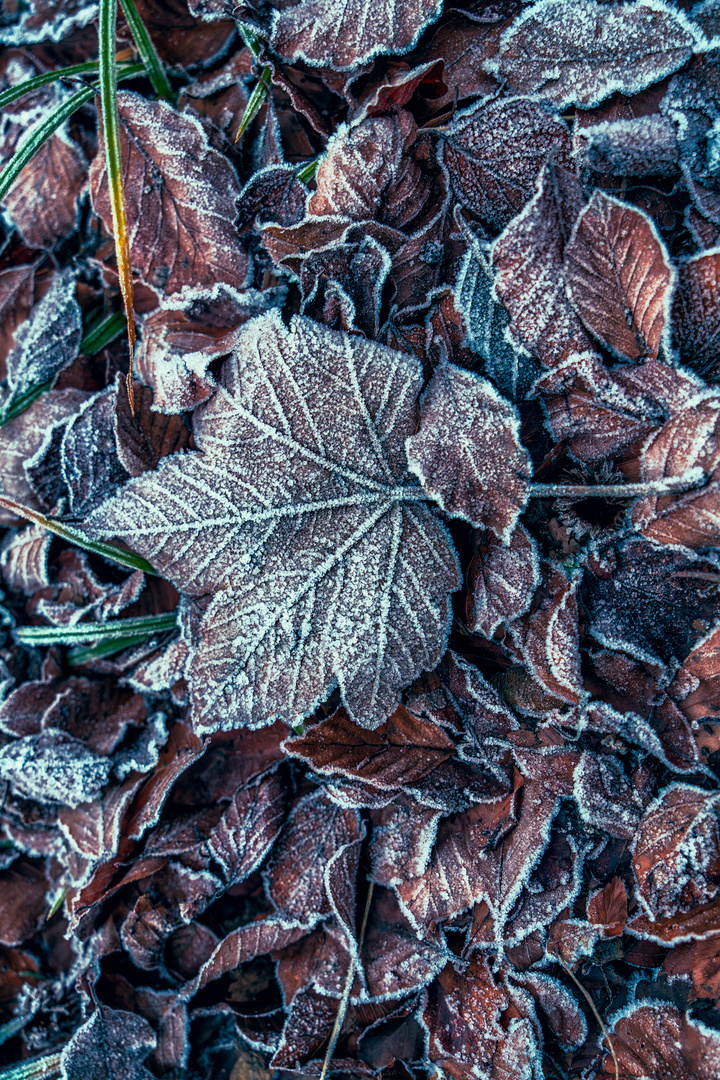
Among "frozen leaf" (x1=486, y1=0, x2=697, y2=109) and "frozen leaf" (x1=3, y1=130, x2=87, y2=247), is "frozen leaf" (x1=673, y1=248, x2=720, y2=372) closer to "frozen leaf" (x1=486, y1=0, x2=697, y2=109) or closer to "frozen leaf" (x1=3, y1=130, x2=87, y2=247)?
"frozen leaf" (x1=486, y1=0, x2=697, y2=109)

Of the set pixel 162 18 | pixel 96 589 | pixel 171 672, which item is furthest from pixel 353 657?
pixel 162 18

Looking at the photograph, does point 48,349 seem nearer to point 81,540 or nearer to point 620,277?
point 81,540

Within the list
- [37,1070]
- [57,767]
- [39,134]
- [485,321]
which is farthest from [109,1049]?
[39,134]

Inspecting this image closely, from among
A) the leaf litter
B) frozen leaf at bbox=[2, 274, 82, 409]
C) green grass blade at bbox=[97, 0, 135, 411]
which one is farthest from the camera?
frozen leaf at bbox=[2, 274, 82, 409]

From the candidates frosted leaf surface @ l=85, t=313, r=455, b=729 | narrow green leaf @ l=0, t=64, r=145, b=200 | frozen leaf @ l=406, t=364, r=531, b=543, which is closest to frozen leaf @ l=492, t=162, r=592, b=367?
frozen leaf @ l=406, t=364, r=531, b=543

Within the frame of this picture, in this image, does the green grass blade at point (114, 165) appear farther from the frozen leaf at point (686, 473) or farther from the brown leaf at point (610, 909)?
the brown leaf at point (610, 909)

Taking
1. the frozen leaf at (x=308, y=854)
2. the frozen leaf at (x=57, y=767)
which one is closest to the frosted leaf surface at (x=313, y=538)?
the frozen leaf at (x=308, y=854)
